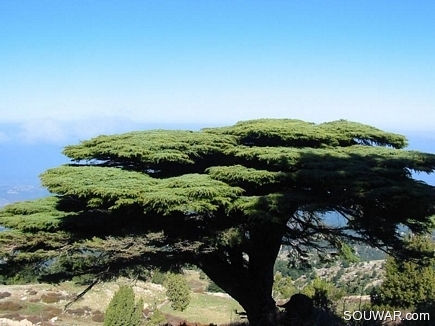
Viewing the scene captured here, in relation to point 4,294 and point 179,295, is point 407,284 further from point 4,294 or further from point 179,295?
point 4,294

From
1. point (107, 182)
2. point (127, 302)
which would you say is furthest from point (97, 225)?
point (127, 302)

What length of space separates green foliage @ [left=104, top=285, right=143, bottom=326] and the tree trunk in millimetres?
16338

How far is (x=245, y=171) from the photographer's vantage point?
8805mm

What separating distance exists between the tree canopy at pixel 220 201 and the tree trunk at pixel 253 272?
0.08 ft

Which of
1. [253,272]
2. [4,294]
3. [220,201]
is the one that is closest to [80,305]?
[4,294]

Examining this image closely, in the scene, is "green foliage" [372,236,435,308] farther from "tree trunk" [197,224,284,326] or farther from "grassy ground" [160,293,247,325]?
"grassy ground" [160,293,247,325]

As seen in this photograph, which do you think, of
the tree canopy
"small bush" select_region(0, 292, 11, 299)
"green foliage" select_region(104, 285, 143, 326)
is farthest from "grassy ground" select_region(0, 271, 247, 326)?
the tree canopy

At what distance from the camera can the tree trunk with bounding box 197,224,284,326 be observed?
10.3 metres

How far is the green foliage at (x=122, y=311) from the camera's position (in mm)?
25500

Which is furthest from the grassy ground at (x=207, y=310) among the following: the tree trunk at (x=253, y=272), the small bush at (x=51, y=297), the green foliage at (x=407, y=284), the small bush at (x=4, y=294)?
the tree trunk at (x=253, y=272)

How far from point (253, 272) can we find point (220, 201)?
126 inches

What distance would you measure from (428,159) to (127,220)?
6.55 meters

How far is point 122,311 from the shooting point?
26.1 meters

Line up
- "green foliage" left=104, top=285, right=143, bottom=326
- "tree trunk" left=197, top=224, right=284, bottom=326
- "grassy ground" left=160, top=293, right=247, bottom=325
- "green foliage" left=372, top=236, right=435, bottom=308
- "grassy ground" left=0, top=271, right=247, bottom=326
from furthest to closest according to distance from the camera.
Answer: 1. "grassy ground" left=160, top=293, right=247, bottom=325
2. "grassy ground" left=0, top=271, right=247, bottom=326
3. "green foliage" left=104, top=285, right=143, bottom=326
4. "green foliage" left=372, top=236, right=435, bottom=308
5. "tree trunk" left=197, top=224, right=284, bottom=326
